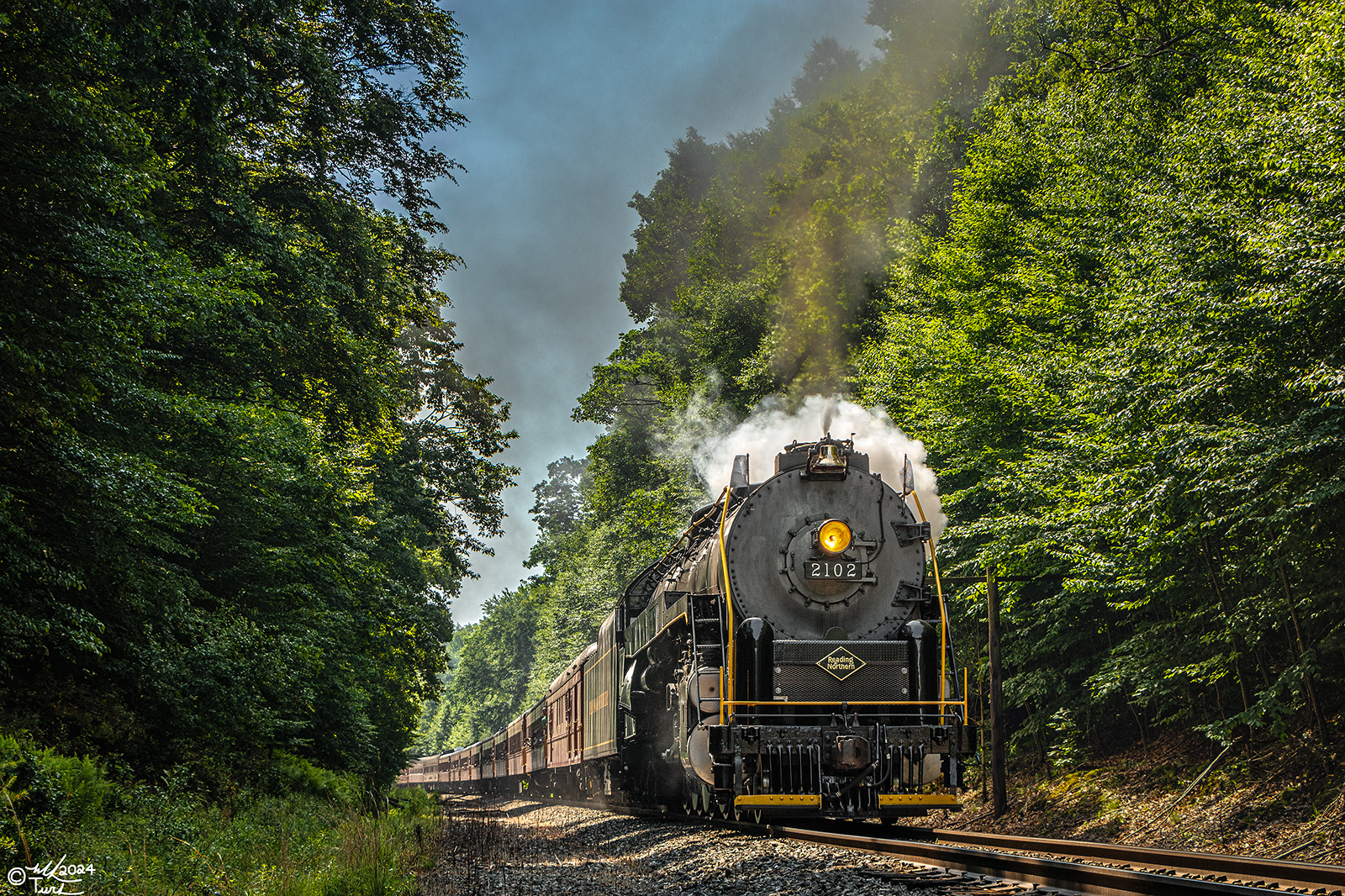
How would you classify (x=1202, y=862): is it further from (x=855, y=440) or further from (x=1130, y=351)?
(x=855, y=440)

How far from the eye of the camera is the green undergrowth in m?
5.94

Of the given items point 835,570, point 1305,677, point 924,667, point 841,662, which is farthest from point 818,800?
point 1305,677

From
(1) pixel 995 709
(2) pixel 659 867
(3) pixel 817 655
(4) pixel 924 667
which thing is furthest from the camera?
(1) pixel 995 709

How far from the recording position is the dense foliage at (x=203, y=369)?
9375 millimetres

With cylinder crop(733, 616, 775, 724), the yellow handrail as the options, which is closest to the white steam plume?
the yellow handrail

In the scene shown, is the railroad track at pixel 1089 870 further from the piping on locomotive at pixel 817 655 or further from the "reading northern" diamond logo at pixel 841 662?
the "reading northern" diamond logo at pixel 841 662

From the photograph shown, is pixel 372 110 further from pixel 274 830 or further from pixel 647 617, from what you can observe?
pixel 274 830

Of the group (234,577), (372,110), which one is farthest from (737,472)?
(372,110)

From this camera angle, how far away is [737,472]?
11.2 metres

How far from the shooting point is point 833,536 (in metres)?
10.1

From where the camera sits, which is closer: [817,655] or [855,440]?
[817,655]

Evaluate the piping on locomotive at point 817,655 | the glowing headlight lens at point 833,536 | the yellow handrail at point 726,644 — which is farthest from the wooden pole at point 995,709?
Result: the yellow handrail at point 726,644

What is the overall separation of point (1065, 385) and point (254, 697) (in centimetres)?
1296

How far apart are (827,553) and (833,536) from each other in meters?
0.20
